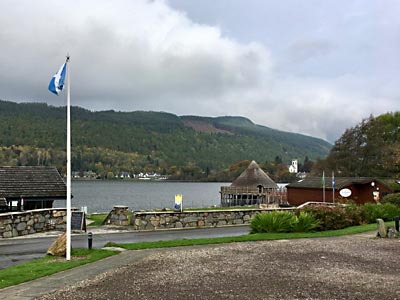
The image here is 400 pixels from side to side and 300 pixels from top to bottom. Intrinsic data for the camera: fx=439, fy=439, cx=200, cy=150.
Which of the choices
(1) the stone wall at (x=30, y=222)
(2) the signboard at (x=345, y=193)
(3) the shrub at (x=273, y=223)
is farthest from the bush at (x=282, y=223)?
(2) the signboard at (x=345, y=193)

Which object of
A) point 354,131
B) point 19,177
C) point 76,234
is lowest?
point 76,234

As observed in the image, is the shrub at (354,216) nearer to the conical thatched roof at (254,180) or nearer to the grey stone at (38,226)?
the grey stone at (38,226)

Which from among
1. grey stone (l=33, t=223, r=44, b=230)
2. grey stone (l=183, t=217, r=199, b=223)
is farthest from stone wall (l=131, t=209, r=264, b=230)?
grey stone (l=33, t=223, r=44, b=230)

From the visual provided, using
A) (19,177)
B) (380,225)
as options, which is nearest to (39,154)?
(19,177)

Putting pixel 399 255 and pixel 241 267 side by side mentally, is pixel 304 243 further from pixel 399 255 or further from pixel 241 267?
pixel 241 267

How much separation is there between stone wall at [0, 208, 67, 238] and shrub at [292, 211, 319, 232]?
12428 millimetres

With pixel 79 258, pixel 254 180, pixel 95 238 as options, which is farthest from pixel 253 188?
pixel 79 258

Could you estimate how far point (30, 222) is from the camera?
22.1 meters

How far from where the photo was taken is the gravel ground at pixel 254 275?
9.52 metres

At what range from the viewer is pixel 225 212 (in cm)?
2708

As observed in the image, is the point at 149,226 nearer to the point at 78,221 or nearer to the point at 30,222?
the point at 78,221

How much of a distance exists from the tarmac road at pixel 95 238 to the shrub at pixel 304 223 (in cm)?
319

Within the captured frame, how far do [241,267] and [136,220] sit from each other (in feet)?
41.2

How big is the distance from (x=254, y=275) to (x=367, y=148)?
6570 centimetres
